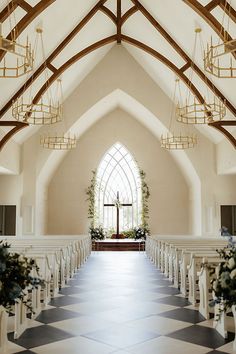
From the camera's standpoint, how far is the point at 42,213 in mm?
20438

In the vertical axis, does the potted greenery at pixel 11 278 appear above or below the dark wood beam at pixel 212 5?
below

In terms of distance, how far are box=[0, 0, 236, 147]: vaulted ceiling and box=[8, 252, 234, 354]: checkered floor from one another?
7.38m

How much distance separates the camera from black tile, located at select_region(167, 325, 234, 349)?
5.00 meters

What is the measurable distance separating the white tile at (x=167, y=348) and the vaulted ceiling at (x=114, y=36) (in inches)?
348

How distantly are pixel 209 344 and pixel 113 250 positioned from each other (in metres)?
14.9

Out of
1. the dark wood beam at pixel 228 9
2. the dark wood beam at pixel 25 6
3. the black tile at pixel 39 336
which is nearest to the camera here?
the black tile at pixel 39 336

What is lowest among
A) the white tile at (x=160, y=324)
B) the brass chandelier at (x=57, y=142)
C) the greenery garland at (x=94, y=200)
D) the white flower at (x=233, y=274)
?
the white tile at (x=160, y=324)

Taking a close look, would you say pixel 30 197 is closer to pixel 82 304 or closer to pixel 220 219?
pixel 220 219

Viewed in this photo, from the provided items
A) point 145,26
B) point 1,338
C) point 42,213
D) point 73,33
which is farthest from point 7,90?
point 1,338

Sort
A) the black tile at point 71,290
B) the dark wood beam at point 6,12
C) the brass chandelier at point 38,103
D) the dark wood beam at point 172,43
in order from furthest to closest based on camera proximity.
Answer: the dark wood beam at point 172,43, the brass chandelier at point 38,103, the dark wood beam at point 6,12, the black tile at point 71,290

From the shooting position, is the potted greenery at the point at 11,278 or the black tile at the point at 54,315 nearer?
the potted greenery at the point at 11,278

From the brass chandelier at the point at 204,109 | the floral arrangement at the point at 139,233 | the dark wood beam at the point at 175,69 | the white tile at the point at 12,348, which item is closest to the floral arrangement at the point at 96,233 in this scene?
the floral arrangement at the point at 139,233

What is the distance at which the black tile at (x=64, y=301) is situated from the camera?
7.31 meters

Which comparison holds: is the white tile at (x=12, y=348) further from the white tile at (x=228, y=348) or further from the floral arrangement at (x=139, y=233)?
the floral arrangement at (x=139, y=233)
